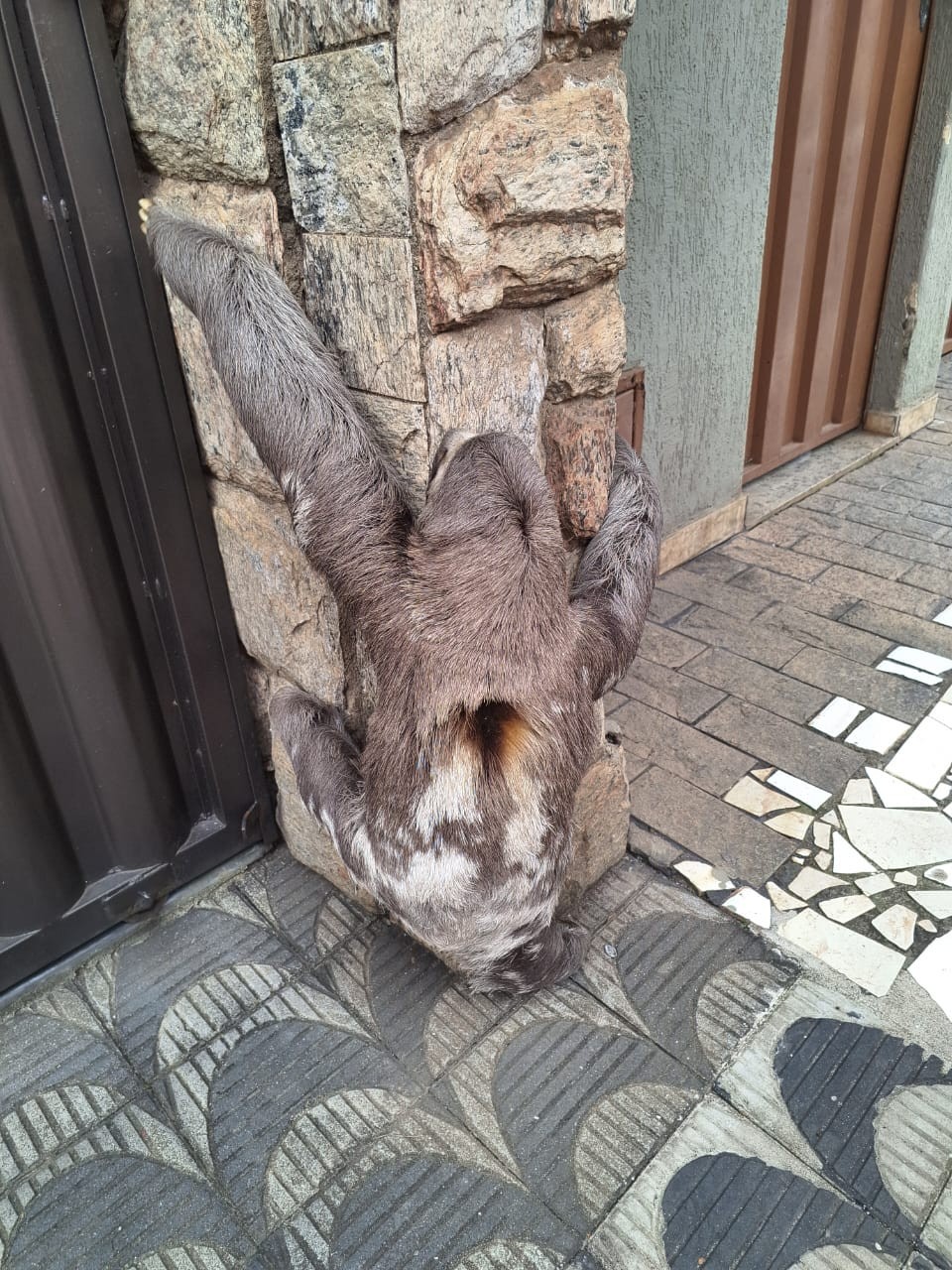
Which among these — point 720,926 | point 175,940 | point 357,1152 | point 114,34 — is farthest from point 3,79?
point 720,926

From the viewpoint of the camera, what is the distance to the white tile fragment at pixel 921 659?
12.7 ft

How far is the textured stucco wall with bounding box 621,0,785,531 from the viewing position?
3.53 meters

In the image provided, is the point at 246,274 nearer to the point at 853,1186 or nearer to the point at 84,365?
the point at 84,365

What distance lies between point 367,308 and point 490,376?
321 millimetres

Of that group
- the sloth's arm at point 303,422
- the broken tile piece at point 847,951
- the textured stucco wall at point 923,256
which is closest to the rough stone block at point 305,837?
the sloth's arm at point 303,422

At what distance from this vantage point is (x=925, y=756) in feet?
11.1

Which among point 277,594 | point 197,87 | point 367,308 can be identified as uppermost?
point 197,87

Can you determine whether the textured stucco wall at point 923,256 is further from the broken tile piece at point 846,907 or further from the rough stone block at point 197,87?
the rough stone block at point 197,87

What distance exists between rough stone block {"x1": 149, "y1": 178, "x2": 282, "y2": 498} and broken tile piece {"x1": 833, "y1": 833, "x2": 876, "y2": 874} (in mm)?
2220

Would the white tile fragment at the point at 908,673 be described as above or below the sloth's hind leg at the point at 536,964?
below

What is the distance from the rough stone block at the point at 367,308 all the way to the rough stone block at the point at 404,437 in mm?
26

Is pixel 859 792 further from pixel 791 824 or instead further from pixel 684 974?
pixel 684 974

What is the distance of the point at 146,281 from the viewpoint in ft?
7.55

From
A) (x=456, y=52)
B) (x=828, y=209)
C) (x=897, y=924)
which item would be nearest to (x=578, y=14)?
(x=456, y=52)
